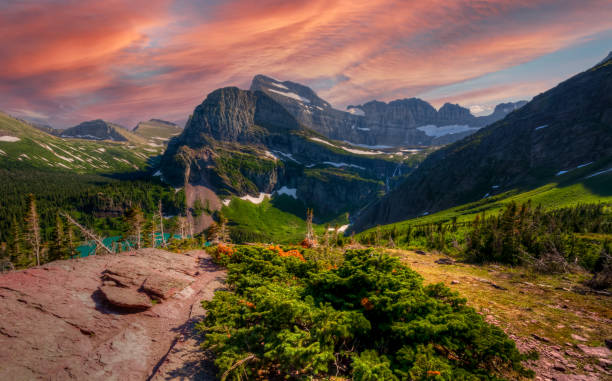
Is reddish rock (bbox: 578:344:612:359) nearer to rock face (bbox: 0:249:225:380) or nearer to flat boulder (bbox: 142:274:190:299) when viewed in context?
rock face (bbox: 0:249:225:380)

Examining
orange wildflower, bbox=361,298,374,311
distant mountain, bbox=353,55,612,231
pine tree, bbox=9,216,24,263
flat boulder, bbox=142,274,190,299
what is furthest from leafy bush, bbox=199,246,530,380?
distant mountain, bbox=353,55,612,231

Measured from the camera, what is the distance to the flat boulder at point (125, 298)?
46.8 ft

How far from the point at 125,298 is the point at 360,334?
14708mm

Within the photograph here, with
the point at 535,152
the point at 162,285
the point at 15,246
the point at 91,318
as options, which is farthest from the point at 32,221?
the point at 535,152

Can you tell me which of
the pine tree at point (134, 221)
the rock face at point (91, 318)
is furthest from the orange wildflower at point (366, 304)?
the pine tree at point (134, 221)

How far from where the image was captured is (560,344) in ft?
34.9

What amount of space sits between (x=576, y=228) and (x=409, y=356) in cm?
5308

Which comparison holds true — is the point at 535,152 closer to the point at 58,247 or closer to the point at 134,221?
the point at 134,221

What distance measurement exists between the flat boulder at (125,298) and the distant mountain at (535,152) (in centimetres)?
16015

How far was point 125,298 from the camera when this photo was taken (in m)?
14.6

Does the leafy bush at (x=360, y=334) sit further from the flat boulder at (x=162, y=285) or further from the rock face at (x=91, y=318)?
the flat boulder at (x=162, y=285)

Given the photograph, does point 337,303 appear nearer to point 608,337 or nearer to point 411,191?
point 608,337

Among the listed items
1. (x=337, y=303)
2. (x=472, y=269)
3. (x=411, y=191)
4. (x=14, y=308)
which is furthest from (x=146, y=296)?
(x=411, y=191)

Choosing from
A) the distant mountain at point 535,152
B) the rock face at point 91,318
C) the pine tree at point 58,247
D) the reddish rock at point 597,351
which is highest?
the distant mountain at point 535,152
